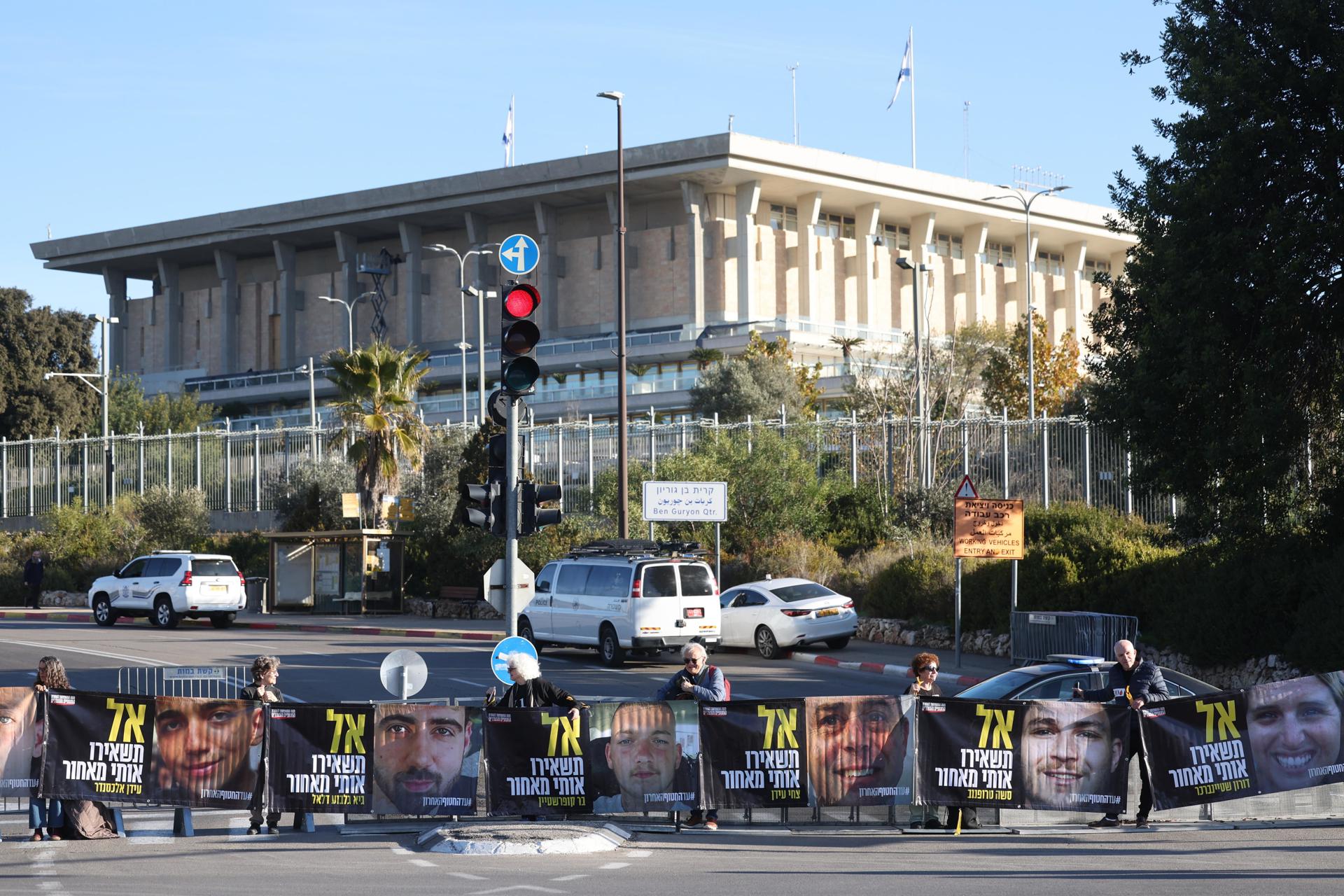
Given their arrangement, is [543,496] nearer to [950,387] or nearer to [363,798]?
[363,798]

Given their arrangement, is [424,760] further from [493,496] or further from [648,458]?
[648,458]

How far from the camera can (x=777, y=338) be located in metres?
69.1

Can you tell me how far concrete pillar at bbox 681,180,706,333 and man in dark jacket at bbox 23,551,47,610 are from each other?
41030 mm

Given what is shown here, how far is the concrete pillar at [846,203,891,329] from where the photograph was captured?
276 feet

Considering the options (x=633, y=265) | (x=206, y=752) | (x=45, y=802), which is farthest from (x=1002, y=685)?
(x=633, y=265)

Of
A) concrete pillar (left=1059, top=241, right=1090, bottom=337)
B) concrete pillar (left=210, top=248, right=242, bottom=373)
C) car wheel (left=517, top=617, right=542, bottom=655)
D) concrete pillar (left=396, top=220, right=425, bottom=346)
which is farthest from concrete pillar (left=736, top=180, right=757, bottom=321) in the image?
car wheel (left=517, top=617, right=542, bottom=655)

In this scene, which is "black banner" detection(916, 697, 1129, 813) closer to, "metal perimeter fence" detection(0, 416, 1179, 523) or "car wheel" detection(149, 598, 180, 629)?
"metal perimeter fence" detection(0, 416, 1179, 523)

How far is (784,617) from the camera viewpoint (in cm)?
2747

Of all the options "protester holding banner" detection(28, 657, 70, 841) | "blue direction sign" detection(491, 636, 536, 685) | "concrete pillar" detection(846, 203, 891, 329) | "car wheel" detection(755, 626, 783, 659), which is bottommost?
"car wheel" detection(755, 626, 783, 659)

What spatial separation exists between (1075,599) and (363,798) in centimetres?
1734

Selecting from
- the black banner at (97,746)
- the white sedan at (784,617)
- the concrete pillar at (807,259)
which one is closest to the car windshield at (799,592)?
the white sedan at (784,617)

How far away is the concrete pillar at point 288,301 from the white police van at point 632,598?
229ft

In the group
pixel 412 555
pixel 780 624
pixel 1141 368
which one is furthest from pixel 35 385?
pixel 1141 368

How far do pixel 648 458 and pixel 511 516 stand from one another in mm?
28177
